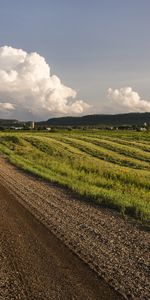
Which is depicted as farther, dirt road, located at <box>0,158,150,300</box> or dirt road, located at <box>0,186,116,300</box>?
dirt road, located at <box>0,158,150,300</box>

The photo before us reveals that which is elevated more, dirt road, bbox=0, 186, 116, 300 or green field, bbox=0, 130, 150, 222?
dirt road, bbox=0, 186, 116, 300

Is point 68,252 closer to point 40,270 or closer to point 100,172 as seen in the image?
point 40,270

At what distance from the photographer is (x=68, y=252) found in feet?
31.7

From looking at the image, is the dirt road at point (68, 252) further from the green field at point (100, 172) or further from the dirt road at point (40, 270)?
the green field at point (100, 172)

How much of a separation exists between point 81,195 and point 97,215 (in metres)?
4.25

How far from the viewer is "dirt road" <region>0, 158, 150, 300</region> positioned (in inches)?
298

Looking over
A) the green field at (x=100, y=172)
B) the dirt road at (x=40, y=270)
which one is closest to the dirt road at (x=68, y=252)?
the dirt road at (x=40, y=270)

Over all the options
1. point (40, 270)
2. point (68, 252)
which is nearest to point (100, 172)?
point (68, 252)

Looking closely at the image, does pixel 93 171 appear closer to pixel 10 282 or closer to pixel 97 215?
pixel 97 215

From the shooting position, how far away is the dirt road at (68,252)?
7.57 m

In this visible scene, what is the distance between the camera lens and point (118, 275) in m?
8.27

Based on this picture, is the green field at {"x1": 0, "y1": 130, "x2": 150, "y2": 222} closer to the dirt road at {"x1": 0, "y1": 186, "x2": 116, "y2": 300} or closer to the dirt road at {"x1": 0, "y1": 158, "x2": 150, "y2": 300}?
the dirt road at {"x1": 0, "y1": 158, "x2": 150, "y2": 300}

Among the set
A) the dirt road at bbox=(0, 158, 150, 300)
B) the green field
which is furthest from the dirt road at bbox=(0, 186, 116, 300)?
the green field

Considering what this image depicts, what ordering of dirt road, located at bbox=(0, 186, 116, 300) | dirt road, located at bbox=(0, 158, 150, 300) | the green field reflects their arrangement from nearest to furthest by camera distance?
1. dirt road, located at bbox=(0, 186, 116, 300)
2. dirt road, located at bbox=(0, 158, 150, 300)
3. the green field
